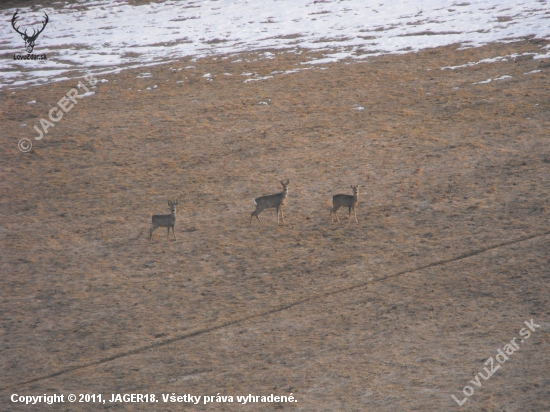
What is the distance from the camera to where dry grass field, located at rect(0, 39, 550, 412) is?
35.6 ft

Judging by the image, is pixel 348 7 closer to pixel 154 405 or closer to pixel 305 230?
pixel 305 230

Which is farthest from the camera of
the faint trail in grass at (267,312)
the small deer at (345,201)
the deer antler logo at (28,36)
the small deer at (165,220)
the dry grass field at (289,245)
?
the deer antler logo at (28,36)

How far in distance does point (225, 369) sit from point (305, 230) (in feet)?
18.4

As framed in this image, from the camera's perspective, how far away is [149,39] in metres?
35.9

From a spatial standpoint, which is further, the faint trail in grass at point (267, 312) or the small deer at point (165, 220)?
the small deer at point (165, 220)

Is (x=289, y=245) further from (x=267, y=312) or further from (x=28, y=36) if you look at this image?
(x=28, y=36)

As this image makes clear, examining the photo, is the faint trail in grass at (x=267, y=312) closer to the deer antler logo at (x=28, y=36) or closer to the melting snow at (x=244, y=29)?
the melting snow at (x=244, y=29)

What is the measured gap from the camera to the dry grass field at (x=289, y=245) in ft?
35.6

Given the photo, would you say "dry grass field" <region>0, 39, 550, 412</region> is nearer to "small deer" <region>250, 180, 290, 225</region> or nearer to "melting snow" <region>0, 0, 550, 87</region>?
"small deer" <region>250, 180, 290, 225</region>

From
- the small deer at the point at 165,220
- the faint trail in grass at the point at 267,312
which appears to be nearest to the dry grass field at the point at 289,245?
the faint trail in grass at the point at 267,312

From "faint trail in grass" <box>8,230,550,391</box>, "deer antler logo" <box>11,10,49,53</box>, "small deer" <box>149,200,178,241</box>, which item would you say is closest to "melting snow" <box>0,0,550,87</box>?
"deer antler logo" <box>11,10,49,53</box>

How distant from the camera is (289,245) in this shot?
15.3 meters

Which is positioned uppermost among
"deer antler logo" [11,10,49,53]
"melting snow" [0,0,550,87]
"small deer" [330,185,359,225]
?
"deer antler logo" [11,10,49,53]

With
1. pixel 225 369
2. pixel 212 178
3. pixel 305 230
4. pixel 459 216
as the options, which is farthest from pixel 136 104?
pixel 225 369
